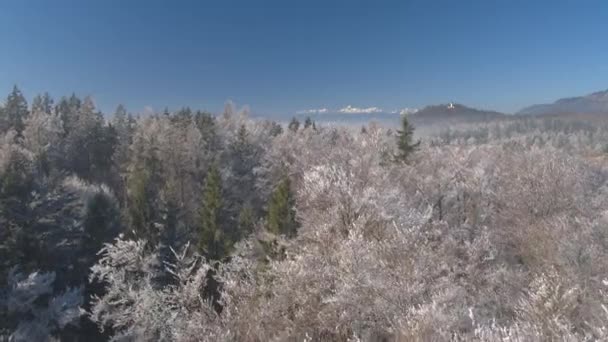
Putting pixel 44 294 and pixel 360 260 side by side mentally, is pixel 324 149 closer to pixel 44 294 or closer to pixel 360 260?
pixel 44 294

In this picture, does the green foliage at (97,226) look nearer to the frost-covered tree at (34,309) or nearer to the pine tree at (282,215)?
the frost-covered tree at (34,309)

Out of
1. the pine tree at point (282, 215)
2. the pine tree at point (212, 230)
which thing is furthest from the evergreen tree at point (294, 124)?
the pine tree at point (282, 215)

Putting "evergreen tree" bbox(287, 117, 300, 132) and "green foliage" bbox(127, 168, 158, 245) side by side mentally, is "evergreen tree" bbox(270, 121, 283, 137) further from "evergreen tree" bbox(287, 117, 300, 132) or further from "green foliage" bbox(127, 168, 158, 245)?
"green foliage" bbox(127, 168, 158, 245)

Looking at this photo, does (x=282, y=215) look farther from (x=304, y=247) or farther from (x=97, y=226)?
(x=97, y=226)

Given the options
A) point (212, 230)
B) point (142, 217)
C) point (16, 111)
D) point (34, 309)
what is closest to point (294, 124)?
point (16, 111)

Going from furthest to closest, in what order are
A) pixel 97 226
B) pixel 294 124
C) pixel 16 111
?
pixel 294 124 → pixel 16 111 → pixel 97 226

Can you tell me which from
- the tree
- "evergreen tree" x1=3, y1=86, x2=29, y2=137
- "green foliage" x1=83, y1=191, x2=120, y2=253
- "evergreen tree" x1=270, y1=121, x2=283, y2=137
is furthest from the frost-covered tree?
"evergreen tree" x1=270, y1=121, x2=283, y2=137
